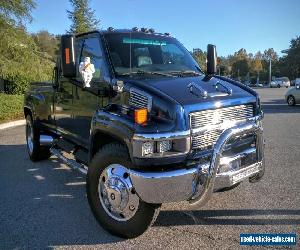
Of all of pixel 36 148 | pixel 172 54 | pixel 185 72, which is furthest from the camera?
pixel 36 148

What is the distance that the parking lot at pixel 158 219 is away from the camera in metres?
4.09

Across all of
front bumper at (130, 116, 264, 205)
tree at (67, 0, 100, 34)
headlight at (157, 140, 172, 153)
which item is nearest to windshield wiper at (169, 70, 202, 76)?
front bumper at (130, 116, 264, 205)

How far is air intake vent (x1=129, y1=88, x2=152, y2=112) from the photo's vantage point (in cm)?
399

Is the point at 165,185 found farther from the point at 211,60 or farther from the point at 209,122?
the point at 211,60

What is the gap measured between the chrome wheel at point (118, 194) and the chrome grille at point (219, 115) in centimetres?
86

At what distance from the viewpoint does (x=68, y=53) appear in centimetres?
455

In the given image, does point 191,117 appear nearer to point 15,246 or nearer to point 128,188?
point 128,188

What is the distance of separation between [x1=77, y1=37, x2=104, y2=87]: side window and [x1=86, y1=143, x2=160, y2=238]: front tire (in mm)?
1021

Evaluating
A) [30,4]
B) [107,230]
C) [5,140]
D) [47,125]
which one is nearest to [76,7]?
[30,4]

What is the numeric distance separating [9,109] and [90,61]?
11.3 m

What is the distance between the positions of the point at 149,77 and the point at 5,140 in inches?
279

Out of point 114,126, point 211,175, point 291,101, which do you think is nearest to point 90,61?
point 114,126

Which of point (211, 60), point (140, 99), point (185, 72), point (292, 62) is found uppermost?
point (292, 62)

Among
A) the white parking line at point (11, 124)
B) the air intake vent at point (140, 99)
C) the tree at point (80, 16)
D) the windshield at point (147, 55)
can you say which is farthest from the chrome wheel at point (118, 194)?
the tree at point (80, 16)
